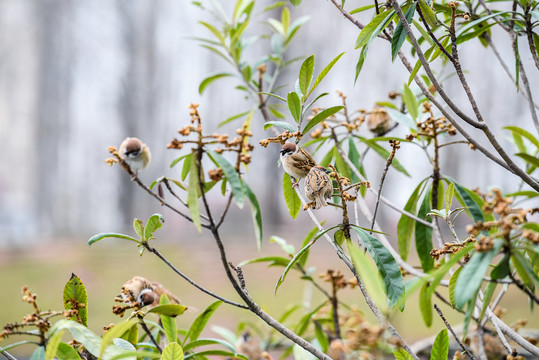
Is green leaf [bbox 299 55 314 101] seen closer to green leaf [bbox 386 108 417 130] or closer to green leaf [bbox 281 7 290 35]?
green leaf [bbox 386 108 417 130]

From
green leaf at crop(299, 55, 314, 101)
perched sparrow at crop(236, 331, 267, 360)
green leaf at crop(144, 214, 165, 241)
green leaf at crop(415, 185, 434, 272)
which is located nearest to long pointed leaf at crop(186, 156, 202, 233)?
green leaf at crop(144, 214, 165, 241)

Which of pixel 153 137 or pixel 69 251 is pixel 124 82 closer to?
pixel 153 137

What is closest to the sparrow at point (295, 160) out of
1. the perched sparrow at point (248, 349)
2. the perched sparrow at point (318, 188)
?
the perched sparrow at point (318, 188)

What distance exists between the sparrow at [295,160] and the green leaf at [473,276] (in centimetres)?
29

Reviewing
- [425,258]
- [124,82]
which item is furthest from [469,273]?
[124,82]

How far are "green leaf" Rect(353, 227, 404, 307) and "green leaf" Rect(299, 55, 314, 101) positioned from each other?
0.71 ft

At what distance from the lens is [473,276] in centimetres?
44

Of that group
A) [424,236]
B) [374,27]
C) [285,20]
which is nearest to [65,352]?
[374,27]

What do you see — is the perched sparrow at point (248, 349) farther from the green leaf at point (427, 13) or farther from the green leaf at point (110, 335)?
the green leaf at point (427, 13)

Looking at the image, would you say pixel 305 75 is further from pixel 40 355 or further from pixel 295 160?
pixel 40 355

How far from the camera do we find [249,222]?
8375mm

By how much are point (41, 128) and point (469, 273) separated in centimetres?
916

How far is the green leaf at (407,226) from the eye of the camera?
960 mm

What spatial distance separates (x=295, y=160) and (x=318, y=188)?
0.07 metres
